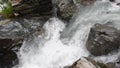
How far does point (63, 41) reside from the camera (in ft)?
22.1

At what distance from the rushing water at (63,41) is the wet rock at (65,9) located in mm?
167

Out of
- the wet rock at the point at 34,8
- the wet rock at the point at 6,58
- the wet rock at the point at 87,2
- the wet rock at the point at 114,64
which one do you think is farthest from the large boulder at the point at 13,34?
the wet rock at the point at 114,64

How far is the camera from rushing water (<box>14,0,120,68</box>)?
614cm

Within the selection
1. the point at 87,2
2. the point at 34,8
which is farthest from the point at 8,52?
the point at 87,2

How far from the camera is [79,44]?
6402 millimetres

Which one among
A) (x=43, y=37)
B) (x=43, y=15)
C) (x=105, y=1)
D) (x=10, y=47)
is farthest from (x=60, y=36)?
(x=105, y=1)

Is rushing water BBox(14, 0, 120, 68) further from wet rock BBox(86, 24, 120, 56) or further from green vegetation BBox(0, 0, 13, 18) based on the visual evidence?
green vegetation BBox(0, 0, 13, 18)

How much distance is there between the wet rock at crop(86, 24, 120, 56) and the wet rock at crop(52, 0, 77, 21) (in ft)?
5.41

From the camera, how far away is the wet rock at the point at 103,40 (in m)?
5.63

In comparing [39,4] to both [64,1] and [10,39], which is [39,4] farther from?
[10,39]

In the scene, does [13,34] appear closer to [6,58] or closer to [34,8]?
[6,58]

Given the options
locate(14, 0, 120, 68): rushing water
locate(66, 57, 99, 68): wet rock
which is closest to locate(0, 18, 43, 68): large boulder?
locate(14, 0, 120, 68): rushing water

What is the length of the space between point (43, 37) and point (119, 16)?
6.94ft

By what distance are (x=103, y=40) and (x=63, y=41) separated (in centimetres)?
139
